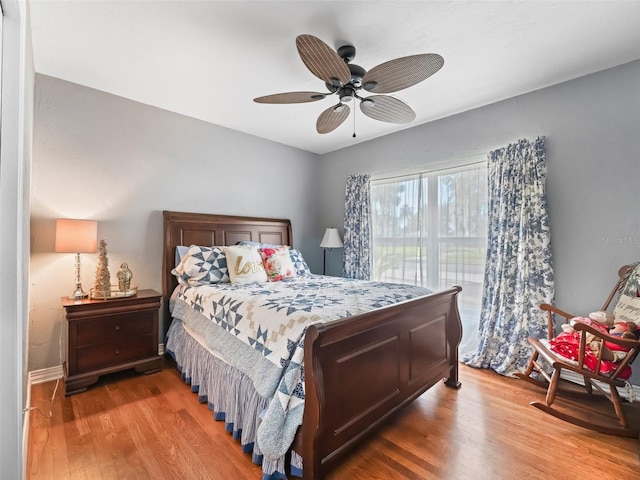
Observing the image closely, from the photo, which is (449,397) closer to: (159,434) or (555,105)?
(159,434)

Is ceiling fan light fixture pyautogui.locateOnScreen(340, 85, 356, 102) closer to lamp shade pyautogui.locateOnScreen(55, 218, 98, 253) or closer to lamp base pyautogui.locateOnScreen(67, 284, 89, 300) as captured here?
lamp shade pyautogui.locateOnScreen(55, 218, 98, 253)

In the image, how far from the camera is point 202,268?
2809 mm

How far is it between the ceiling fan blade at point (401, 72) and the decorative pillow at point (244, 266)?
1825mm

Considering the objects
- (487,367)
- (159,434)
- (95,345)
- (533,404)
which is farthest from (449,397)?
(95,345)

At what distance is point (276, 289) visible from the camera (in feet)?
8.29

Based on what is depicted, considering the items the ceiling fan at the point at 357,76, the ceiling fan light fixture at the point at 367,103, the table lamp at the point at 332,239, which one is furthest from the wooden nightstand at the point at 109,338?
the ceiling fan light fixture at the point at 367,103

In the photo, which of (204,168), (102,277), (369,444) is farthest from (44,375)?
(369,444)

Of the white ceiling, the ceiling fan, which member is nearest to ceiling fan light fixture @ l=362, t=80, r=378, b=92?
the ceiling fan

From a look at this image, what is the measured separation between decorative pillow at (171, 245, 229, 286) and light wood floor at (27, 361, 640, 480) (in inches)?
37.5

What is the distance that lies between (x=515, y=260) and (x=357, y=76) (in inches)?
84.4

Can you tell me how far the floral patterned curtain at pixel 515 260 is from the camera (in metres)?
2.63

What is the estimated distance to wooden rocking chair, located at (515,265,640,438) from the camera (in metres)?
1.85

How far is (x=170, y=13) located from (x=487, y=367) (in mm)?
3759

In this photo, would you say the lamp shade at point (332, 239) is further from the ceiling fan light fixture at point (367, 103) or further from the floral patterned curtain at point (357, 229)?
the ceiling fan light fixture at point (367, 103)
